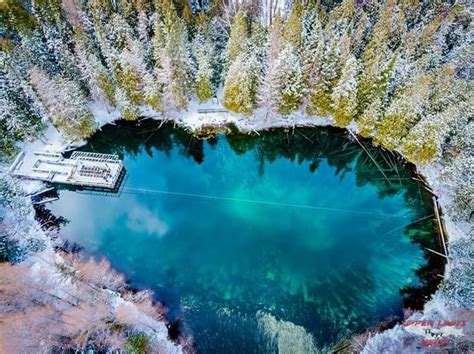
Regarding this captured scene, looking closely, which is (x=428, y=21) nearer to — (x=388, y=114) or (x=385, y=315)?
(x=388, y=114)

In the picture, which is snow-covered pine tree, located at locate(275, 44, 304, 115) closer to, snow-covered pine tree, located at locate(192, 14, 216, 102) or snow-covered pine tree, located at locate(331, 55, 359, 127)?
snow-covered pine tree, located at locate(331, 55, 359, 127)

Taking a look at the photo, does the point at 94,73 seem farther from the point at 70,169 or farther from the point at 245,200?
the point at 245,200

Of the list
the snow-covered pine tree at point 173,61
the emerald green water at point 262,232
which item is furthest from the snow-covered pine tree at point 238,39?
the emerald green water at point 262,232

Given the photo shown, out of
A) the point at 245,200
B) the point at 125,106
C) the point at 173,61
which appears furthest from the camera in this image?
the point at 125,106

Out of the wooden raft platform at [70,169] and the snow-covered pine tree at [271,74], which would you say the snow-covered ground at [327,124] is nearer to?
the wooden raft platform at [70,169]


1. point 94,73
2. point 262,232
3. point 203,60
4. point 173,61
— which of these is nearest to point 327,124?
point 203,60
